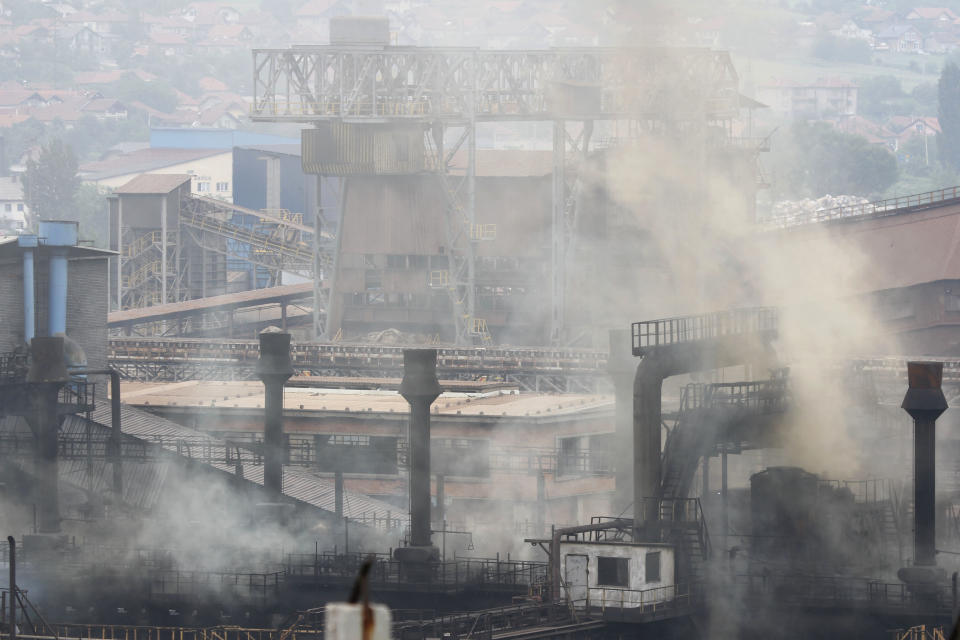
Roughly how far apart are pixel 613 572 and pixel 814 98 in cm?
13698

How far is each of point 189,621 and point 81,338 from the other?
14865 millimetres

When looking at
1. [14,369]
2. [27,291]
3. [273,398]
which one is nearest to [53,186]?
[27,291]

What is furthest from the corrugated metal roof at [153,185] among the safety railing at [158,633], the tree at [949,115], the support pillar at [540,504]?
the tree at [949,115]

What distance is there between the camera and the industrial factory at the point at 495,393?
33562 millimetres

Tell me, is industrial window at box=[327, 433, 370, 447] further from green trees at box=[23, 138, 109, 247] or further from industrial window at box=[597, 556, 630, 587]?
green trees at box=[23, 138, 109, 247]

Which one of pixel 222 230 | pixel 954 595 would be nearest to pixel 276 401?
pixel 954 595

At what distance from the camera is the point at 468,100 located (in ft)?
214

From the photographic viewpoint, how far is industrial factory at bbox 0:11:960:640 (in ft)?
110

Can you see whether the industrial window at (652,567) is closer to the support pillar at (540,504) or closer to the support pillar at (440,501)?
the support pillar at (440,501)

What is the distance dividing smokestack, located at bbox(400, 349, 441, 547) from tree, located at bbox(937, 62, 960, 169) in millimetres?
122696

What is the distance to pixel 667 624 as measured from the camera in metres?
32.1

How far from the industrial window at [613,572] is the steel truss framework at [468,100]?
104 feet

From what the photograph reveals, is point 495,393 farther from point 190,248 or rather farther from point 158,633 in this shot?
point 190,248

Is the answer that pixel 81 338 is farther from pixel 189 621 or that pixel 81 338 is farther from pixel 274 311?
pixel 274 311
